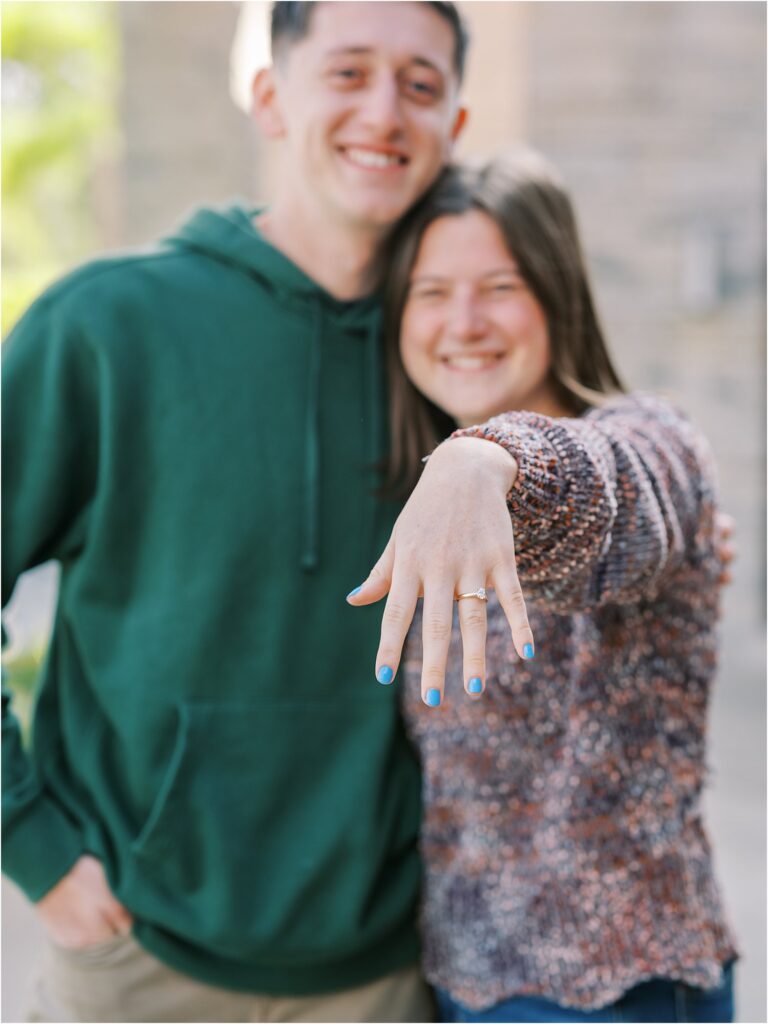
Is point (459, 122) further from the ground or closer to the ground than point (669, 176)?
further from the ground

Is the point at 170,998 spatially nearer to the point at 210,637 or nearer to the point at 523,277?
the point at 210,637

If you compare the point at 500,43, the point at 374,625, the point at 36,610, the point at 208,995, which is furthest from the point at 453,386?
the point at 500,43

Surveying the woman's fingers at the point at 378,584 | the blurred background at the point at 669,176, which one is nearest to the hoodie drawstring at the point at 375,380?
the woman's fingers at the point at 378,584

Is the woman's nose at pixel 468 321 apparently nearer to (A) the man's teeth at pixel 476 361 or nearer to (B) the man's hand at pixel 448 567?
(A) the man's teeth at pixel 476 361

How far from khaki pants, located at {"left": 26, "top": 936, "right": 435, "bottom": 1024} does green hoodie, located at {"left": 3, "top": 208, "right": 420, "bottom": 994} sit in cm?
3

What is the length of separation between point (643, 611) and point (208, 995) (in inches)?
30.3

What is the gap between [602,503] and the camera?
1.11m

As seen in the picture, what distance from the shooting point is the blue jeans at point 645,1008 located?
52.3 inches

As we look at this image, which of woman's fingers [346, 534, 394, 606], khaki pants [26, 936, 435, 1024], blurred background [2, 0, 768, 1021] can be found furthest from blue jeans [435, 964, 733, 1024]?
blurred background [2, 0, 768, 1021]

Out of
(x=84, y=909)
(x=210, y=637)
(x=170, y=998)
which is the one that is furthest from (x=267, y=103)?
(x=170, y=998)

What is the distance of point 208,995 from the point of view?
1.50m

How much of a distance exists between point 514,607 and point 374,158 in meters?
0.82

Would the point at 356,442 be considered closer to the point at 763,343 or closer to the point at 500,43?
the point at 763,343

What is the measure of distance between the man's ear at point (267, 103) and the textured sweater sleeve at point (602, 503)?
681 mm
